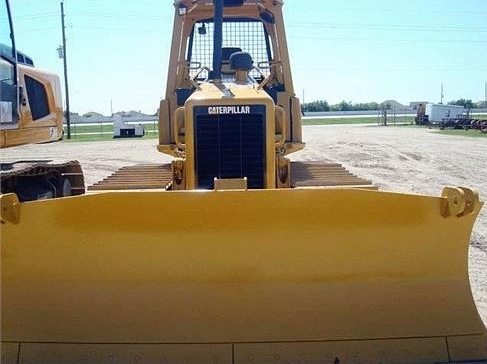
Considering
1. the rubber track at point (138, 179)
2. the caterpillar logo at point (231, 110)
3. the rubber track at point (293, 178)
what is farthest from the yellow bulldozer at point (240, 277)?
the rubber track at point (138, 179)

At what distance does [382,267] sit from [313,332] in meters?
0.59

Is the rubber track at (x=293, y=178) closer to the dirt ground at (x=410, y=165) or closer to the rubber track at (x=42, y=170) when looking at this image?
the rubber track at (x=42, y=170)

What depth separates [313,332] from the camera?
11.9 feet

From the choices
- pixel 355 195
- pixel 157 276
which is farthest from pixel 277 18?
pixel 157 276

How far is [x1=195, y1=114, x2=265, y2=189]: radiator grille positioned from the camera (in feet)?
16.5

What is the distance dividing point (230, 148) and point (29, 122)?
254cm

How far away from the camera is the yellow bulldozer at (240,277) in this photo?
363cm

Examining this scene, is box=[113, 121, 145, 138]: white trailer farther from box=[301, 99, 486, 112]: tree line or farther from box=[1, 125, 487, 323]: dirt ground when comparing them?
box=[301, 99, 486, 112]: tree line

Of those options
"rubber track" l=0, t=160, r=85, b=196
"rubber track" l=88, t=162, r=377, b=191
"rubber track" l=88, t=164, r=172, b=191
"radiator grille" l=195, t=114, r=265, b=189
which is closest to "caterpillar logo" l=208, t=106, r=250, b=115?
"radiator grille" l=195, t=114, r=265, b=189

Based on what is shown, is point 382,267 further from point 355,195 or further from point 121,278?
point 121,278

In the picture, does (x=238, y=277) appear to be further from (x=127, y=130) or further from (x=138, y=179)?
(x=127, y=130)

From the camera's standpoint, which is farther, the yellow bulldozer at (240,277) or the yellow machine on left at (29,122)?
the yellow machine on left at (29,122)

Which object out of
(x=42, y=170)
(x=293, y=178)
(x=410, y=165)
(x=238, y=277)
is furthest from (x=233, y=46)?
(x=410, y=165)

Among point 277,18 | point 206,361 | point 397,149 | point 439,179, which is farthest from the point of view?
point 397,149
